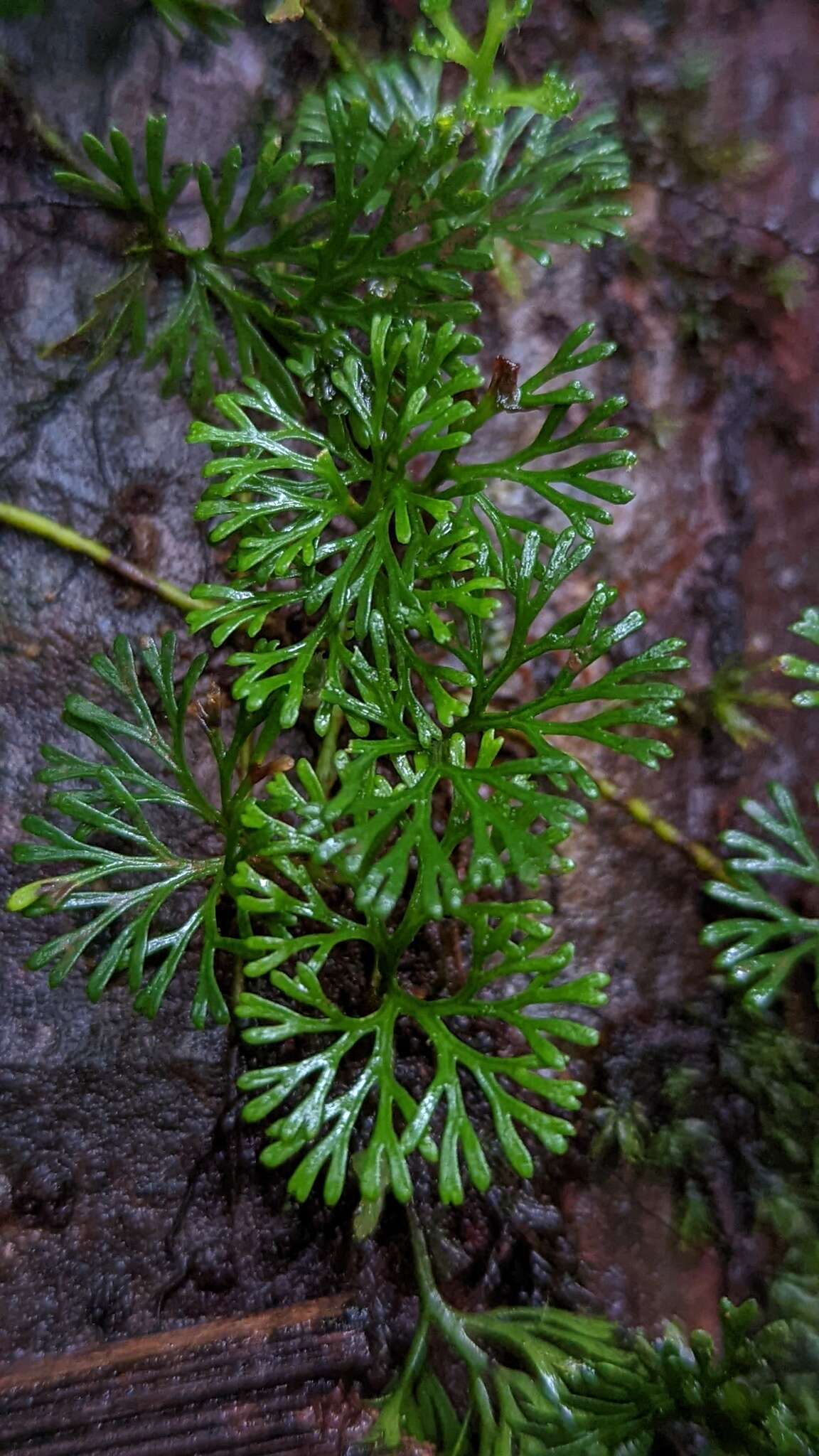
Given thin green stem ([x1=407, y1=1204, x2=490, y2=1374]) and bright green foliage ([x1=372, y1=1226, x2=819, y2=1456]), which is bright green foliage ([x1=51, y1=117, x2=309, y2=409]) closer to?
thin green stem ([x1=407, y1=1204, x2=490, y2=1374])

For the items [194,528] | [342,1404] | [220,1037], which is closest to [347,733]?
[194,528]

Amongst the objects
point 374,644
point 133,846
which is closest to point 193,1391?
point 133,846

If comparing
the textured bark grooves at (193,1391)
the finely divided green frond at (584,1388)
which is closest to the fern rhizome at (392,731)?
the finely divided green frond at (584,1388)

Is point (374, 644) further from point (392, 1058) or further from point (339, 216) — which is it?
point (339, 216)

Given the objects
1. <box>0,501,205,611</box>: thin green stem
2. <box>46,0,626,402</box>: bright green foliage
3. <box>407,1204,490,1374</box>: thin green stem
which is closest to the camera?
<box>407,1204,490,1374</box>: thin green stem

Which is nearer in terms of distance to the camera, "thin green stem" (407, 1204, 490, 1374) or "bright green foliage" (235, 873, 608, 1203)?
"bright green foliage" (235, 873, 608, 1203)

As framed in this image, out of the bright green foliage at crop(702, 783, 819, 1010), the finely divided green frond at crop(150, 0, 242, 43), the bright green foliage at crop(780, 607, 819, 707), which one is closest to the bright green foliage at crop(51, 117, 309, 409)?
the finely divided green frond at crop(150, 0, 242, 43)

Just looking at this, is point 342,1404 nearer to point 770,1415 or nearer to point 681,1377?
point 681,1377

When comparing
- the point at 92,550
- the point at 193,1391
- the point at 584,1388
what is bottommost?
the point at 193,1391
